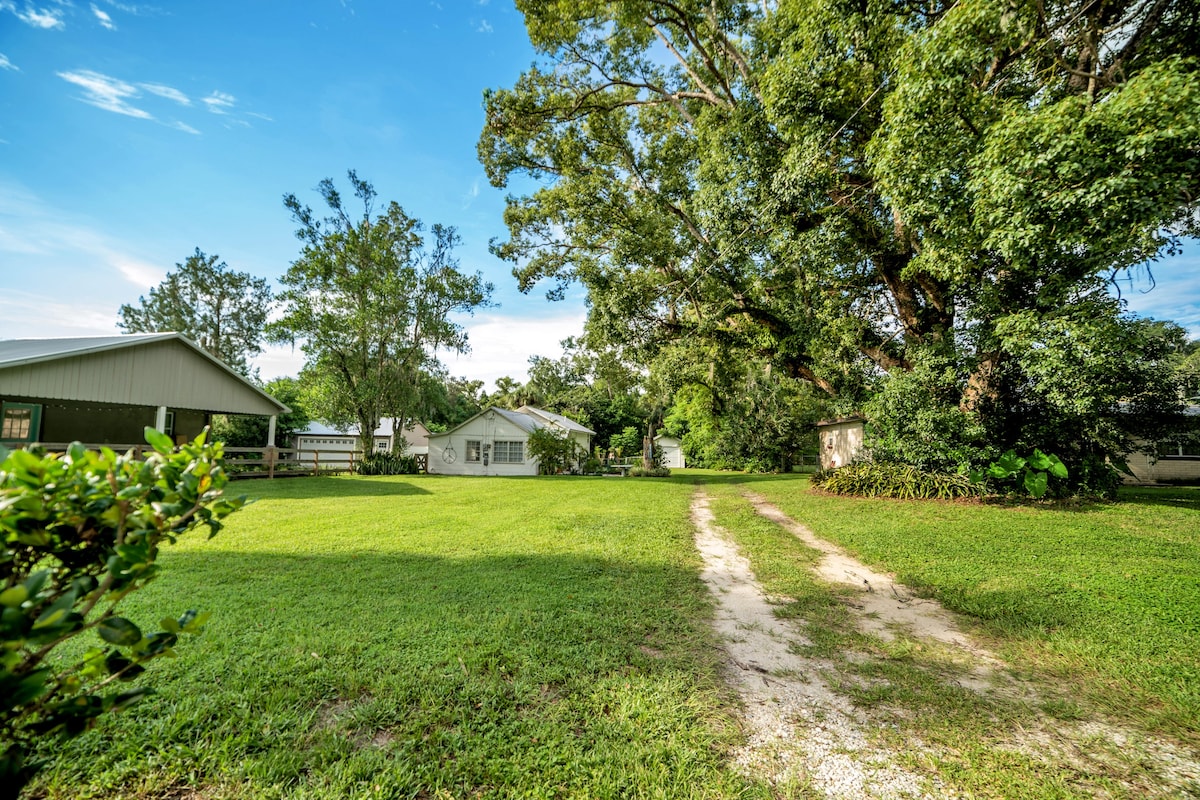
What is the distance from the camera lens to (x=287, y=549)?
562cm

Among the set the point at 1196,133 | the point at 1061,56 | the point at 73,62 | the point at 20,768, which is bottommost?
the point at 20,768

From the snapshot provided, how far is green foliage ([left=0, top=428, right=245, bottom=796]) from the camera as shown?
876 mm

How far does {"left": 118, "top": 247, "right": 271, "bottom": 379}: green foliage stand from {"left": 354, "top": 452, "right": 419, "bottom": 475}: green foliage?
18430 mm

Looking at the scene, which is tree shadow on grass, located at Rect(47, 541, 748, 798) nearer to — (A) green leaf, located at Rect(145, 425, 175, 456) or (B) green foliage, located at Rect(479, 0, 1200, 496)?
(A) green leaf, located at Rect(145, 425, 175, 456)

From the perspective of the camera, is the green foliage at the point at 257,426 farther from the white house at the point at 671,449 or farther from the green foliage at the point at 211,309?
the white house at the point at 671,449

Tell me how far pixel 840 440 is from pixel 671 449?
18.8m

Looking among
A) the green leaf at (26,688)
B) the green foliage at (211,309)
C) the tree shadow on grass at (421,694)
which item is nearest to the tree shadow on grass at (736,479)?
the tree shadow on grass at (421,694)

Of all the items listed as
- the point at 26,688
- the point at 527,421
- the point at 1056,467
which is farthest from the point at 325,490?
the point at 1056,467

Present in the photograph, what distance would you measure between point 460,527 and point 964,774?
6582mm

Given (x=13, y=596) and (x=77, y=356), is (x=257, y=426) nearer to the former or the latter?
(x=77, y=356)

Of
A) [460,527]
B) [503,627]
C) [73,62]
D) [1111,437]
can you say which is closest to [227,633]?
[503,627]

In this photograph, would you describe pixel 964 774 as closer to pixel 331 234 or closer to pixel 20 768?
pixel 20 768

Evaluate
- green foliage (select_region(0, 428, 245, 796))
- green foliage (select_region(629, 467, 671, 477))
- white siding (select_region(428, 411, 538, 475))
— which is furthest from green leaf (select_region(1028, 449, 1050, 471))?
white siding (select_region(428, 411, 538, 475))

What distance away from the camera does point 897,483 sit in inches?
415
